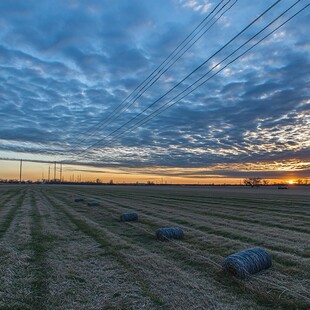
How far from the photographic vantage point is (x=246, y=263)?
8898 millimetres

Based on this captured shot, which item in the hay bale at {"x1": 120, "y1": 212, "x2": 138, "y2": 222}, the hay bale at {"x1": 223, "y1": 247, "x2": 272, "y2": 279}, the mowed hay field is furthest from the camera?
the hay bale at {"x1": 120, "y1": 212, "x2": 138, "y2": 222}

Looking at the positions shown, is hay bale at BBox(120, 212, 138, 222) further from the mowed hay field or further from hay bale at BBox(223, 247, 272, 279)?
hay bale at BBox(223, 247, 272, 279)

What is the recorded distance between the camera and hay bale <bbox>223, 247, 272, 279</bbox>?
869 centimetres

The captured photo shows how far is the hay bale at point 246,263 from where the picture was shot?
8.69 meters

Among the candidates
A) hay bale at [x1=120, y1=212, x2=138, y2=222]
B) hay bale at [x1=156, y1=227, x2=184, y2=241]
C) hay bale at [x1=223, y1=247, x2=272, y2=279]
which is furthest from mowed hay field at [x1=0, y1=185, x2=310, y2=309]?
hay bale at [x1=120, y1=212, x2=138, y2=222]

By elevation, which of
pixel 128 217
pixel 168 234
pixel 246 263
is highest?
pixel 128 217

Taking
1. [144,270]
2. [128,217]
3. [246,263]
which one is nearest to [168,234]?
[144,270]

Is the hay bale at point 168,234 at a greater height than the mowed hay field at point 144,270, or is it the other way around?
the hay bale at point 168,234

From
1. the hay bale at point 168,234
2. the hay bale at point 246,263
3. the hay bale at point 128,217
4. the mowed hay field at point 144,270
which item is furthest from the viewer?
the hay bale at point 128,217

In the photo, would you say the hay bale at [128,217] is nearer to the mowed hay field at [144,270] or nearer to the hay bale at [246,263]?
the mowed hay field at [144,270]

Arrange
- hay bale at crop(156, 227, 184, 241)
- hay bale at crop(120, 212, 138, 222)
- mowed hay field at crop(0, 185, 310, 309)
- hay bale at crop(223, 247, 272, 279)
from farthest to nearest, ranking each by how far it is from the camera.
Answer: hay bale at crop(120, 212, 138, 222) → hay bale at crop(156, 227, 184, 241) → hay bale at crop(223, 247, 272, 279) → mowed hay field at crop(0, 185, 310, 309)

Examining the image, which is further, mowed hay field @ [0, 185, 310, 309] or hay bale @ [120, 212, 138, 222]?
hay bale @ [120, 212, 138, 222]

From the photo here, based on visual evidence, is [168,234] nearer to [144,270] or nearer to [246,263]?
[144,270]

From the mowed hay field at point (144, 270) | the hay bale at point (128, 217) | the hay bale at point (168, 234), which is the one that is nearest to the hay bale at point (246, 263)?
the mowed hay field at point (144, 270)
